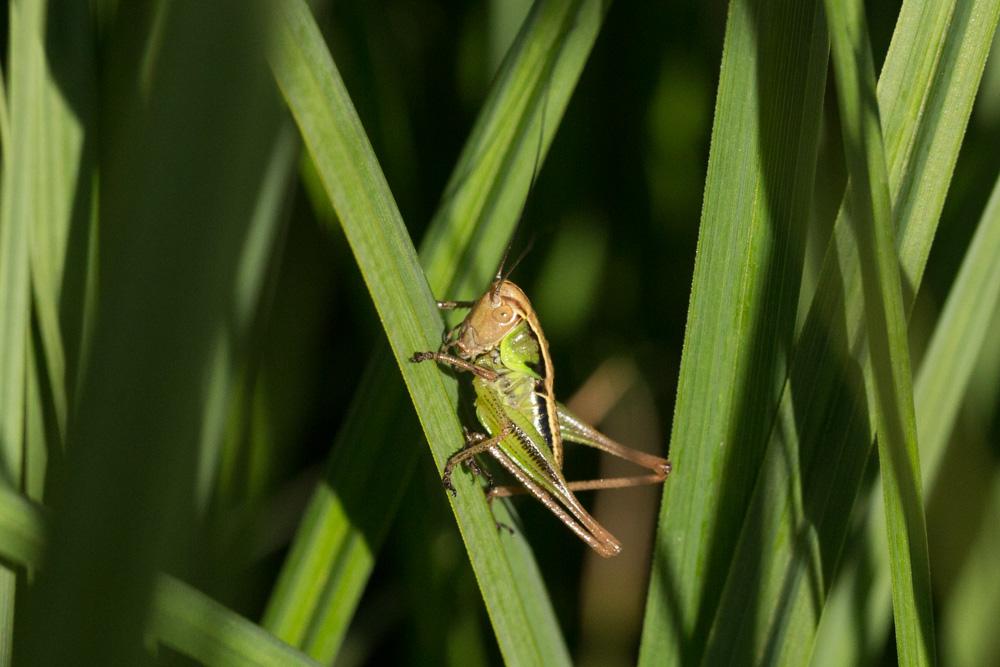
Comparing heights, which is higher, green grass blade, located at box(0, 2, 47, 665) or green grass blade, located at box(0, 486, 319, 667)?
green grass blade, located at box(0, 2, 47, 665)

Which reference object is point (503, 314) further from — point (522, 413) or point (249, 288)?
point (249, 288)

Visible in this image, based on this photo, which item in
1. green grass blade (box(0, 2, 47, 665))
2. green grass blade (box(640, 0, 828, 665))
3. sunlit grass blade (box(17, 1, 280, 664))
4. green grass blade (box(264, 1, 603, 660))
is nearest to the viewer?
sunlit grass blade (box(17, 1, 280, 664))

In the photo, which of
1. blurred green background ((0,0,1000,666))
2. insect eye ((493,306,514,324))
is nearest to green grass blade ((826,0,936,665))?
blurred green background ((0,0,1000,666))

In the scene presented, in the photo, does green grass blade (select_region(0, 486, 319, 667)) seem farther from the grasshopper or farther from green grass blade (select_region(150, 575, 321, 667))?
the grasshopper

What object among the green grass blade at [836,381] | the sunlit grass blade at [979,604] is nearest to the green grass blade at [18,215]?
the green grass blade at [836,381]

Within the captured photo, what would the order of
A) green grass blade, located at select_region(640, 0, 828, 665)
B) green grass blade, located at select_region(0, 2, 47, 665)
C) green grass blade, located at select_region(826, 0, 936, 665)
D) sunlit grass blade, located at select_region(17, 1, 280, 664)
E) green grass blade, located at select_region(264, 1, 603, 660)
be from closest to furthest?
sunlit grass blade, located at select_region(17, 1, 280, 664), green grass blade, located at select_region(826, 0, 936, 665), green grass blade, located at select_region(640, 0, 828, 665), green grass blade, located at select_region(0, 2, 47, 665), green grass blade, located at select_region(264, 1, 603, 660)

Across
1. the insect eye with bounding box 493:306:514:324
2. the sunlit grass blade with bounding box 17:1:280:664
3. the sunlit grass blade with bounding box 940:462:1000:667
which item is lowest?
the sunlit grass blade with bounding box 940:462:1000:667

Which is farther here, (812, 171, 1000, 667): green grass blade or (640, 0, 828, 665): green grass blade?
(812, 171, 1000, 667): green grass blade

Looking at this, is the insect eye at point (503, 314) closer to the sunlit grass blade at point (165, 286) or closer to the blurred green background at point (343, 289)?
the blurred green background at point (343, 289)
